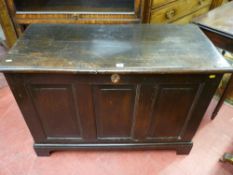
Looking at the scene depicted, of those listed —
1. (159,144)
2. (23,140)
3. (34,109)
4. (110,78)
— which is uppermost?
(110,78)

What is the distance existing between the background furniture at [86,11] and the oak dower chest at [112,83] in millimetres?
273

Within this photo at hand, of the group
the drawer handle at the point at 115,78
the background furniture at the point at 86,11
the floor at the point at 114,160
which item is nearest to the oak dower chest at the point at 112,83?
the drawer handle at the point at 115,78

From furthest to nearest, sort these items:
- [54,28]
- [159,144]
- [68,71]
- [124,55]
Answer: [159,144] < [54,28] < [124,55] < [68,71]

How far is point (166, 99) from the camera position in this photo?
99 cm

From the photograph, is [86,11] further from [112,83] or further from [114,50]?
[112,83]

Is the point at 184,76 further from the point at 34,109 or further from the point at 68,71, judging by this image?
the point at 34,109

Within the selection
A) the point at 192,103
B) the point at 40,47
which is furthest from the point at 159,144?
the point at 40,47

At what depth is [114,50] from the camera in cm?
95

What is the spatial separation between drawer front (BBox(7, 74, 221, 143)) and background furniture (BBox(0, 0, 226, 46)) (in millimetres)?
686

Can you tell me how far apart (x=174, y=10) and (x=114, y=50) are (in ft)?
2.94

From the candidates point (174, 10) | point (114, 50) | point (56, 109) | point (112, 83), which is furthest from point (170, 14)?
point (56, 109)

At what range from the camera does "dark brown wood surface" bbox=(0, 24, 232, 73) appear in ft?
2.75

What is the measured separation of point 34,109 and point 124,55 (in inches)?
21.6

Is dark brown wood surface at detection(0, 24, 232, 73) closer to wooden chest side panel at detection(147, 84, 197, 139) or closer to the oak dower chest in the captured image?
the oak dower chest
